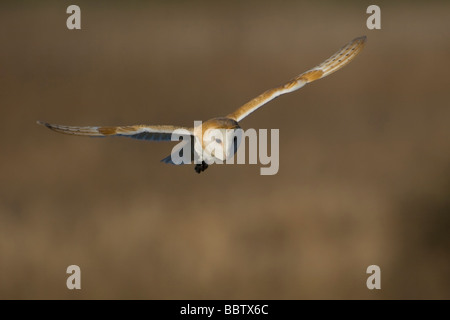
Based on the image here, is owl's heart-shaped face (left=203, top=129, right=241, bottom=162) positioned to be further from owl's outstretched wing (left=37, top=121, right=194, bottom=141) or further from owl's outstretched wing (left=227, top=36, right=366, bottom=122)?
owl's outstretched wing (left=227, top=36, right=366, bottom=122)

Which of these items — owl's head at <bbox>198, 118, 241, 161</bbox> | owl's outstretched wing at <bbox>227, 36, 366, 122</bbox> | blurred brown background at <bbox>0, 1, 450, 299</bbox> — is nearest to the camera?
owl's head at <bbox>198, 118, 241, 161</bbox>

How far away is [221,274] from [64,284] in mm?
1778

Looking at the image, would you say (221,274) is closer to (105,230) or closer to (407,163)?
(105,230)

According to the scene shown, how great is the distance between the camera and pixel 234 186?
9281mm

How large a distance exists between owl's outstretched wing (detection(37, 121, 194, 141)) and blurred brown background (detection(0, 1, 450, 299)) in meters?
4.59

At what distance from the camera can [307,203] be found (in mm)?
9336

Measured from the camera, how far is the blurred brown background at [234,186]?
9.32 meters

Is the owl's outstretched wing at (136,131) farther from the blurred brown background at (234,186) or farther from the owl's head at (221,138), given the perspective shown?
the blurred brown background at (234,186)

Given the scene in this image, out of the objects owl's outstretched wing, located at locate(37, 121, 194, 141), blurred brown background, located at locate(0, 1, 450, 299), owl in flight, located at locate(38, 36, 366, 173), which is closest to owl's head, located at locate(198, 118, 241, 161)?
owl in flight, located at locate(38, 36, 366, 173)

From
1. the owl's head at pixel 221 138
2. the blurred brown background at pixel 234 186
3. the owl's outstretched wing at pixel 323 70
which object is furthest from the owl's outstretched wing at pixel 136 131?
the blurred brown background at pixel 234 186

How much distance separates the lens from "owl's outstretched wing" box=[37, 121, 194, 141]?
453 cm

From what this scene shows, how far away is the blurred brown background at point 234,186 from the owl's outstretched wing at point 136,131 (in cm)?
459

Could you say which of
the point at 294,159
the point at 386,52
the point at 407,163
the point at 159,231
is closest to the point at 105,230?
the point at 159,231

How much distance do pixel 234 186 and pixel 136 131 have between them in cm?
478
